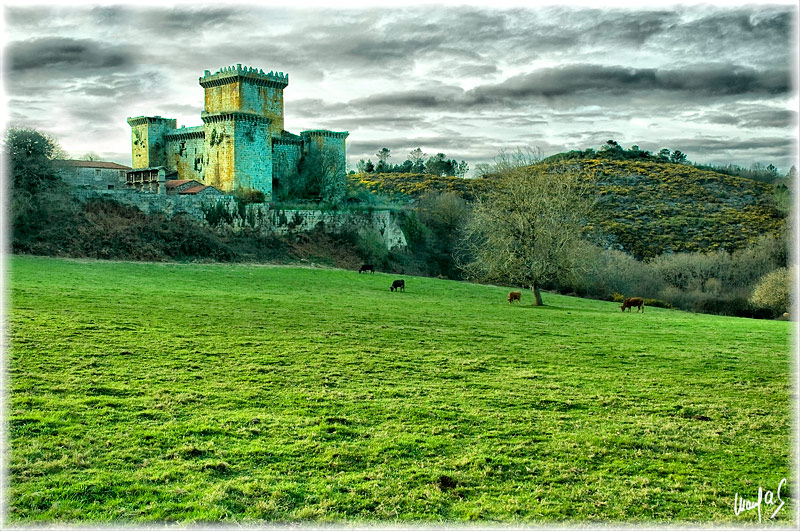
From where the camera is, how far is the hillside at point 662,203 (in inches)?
3221

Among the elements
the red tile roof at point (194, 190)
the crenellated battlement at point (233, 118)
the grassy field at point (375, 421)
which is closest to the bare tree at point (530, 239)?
the grassy field at point (375, 421)

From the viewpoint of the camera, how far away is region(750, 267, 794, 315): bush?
4775 cm

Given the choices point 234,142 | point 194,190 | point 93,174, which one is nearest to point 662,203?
point 234,142

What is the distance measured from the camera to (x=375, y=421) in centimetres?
1120

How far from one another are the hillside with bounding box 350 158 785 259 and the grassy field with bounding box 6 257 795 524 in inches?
1918

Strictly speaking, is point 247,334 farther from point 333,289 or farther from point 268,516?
point 333,289

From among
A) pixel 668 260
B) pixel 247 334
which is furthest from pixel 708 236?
pixel 247 334

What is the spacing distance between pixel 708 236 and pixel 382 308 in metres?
67.3

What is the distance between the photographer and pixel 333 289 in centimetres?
3619

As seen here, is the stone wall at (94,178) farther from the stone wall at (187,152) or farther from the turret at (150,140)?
the stone wall at (187,152)

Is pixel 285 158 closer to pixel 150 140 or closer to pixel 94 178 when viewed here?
pixel 150 140

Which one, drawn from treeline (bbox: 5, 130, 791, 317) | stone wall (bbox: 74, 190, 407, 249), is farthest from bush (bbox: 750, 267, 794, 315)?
stone wall (bbox: 74, 190, 407, 249)

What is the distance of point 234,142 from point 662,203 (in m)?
64.8
